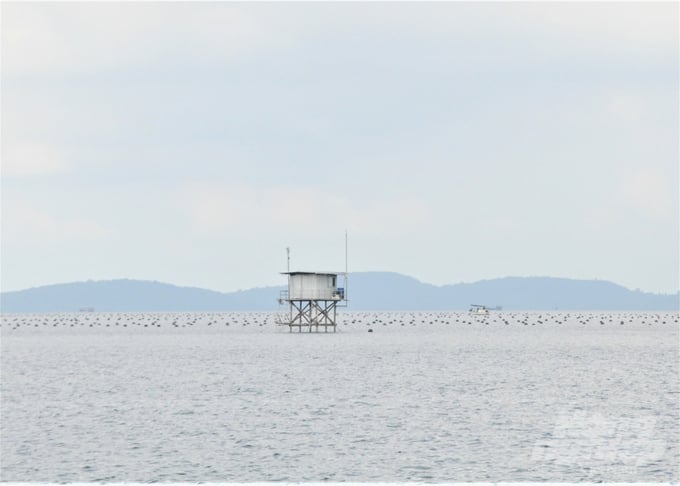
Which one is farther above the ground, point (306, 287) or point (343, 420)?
point (306, 287)

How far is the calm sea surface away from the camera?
1375 inches

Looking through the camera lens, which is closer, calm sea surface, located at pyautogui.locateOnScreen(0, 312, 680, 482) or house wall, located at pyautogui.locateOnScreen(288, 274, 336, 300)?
calm sea surface, located at pyautogui.locateOnScreen(0, 312, 680, 482)

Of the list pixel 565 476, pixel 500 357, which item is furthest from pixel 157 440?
pixel 500 357

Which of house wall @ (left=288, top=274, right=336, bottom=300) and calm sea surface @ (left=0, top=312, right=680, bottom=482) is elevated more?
house wall @ (left=288, top=274, right=336, bottom=300)

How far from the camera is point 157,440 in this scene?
136ft

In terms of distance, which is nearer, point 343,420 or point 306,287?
point 343,420

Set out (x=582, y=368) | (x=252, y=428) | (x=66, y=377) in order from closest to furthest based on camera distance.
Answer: (x=252, y=428) → (x=66, y=377) → (x=582, y=368)

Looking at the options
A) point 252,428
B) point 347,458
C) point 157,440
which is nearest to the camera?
point 347,458

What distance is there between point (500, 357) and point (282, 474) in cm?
6709

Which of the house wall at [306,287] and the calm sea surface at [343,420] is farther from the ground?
the house wall at [306,287]

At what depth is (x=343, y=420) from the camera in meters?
46.8

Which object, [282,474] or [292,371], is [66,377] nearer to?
[292,371]

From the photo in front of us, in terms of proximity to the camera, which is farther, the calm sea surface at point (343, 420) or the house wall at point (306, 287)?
the house wall at point (306, 287)

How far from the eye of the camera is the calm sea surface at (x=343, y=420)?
3494cm
